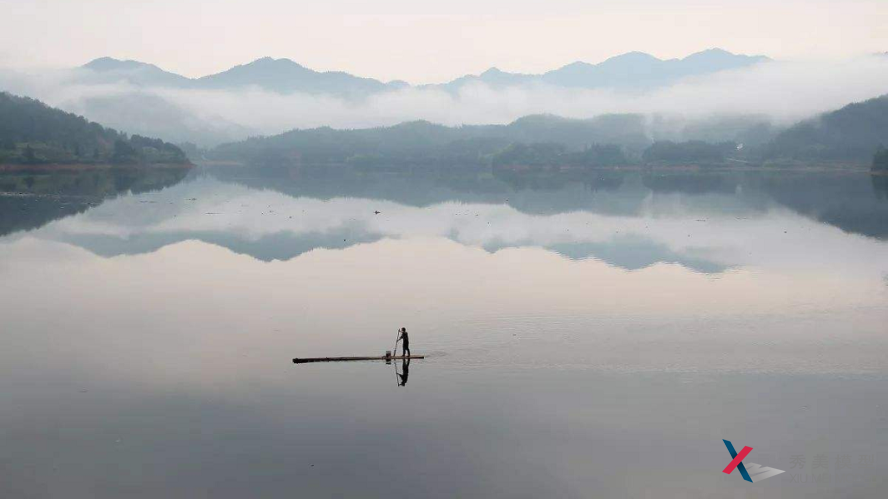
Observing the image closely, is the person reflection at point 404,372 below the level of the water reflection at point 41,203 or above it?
below

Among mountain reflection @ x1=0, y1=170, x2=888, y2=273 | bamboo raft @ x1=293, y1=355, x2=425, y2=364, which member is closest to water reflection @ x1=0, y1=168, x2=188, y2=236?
mountain reflection @ x1=0, y1=170, x2=888, y2=273

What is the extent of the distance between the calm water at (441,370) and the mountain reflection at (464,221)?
1.25 metres

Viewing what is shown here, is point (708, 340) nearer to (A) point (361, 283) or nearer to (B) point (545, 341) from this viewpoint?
(B) point (545, 341)

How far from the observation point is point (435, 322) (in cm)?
3391

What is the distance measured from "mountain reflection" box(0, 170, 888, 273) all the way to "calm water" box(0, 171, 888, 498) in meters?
1.25

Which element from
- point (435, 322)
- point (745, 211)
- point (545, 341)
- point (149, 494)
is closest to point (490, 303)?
point (435, 322)

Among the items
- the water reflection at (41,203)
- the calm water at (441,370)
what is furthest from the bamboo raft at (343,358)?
the water reflection at (41,203)

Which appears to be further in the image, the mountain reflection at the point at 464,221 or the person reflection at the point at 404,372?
the mountain reflection at the point at 464,221

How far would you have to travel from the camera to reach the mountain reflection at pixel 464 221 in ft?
192

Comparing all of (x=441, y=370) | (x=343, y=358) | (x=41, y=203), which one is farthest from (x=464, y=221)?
(x=343, y=358)

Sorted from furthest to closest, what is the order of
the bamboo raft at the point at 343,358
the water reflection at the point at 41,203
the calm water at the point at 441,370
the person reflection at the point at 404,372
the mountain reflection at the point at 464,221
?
1. the water reflection at the point at 41,203
2. the mountain reflection at the point at 464,221
3. the bamboo raft at the point at 343,358
4. the person reflection at the point at 404,372
5. the calm water at the point at 441,370

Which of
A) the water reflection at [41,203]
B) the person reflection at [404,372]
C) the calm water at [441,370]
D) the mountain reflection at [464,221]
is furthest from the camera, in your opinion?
A: the water reflection at [41,203]

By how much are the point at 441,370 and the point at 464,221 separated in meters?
54.3

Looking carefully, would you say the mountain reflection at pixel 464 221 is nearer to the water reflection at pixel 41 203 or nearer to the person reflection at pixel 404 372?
the water reflection at pixel 41 203
